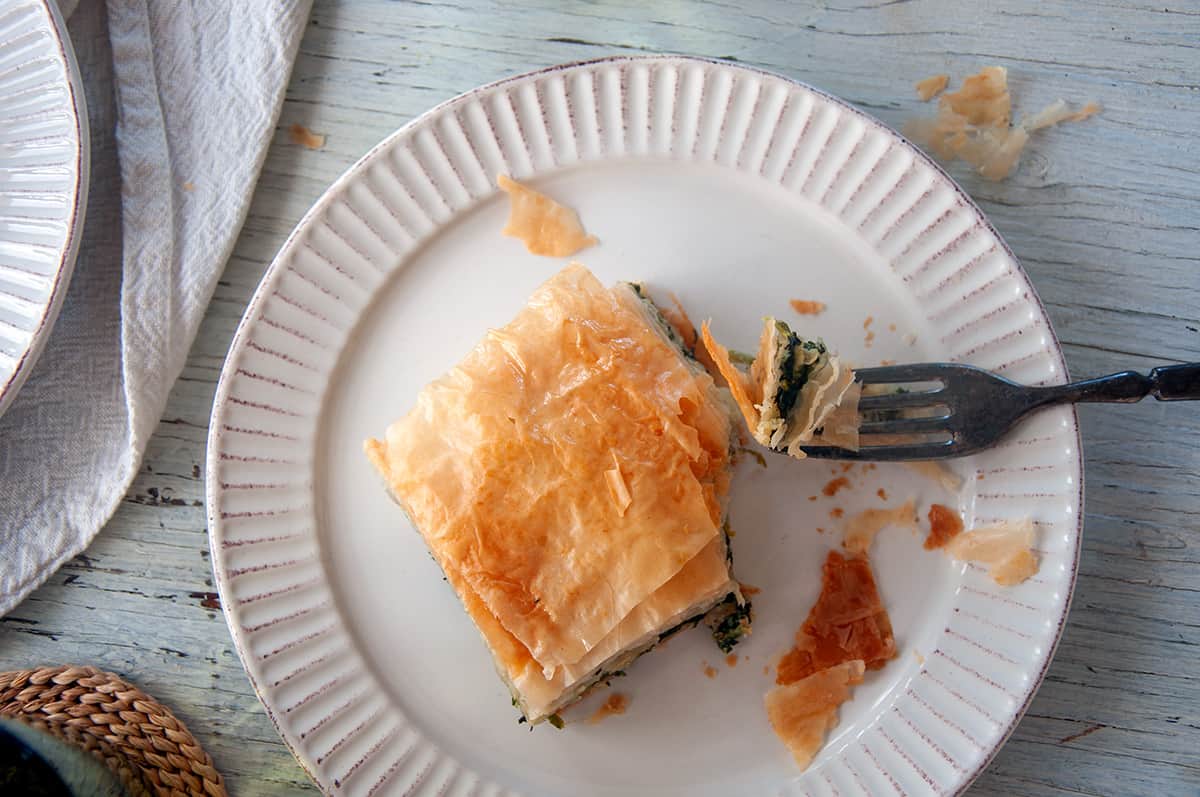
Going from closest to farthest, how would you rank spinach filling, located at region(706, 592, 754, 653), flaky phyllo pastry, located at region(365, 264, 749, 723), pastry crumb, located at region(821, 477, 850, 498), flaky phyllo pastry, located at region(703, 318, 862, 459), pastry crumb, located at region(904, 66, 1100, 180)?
flaky phyllo pastry, located at region(365, 264, 749, 723)
flaky phyllo pastry, located at region(703, 318, 862, 459)
spinach filling, located at region(706, 592, 754, 653)
pastry crumb, located at region(821, 477, 850, 498)
pastry crumb, located at region(904, 66, 1100, 180)

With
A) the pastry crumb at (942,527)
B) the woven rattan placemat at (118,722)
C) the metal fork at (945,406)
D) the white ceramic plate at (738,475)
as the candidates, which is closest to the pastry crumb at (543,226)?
the white ceramic plate at (738,475)

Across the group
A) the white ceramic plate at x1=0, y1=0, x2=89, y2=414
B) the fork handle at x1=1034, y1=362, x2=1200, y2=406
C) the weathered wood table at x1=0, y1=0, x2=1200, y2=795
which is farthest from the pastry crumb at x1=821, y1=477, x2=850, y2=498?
Answer: the white ceramic plate at x1=0, y1=0, x2=89, y2=414

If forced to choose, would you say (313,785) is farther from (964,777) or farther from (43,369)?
(964,777)

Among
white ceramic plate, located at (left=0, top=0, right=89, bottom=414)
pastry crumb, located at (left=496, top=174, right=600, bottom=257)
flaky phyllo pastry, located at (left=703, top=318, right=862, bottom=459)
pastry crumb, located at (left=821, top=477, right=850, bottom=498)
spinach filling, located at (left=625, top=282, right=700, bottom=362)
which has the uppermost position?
white ceramic plate, located at (left=0, top=0, right=89, bottom=414)

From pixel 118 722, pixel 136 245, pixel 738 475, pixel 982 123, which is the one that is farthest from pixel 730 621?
pixel 136 245

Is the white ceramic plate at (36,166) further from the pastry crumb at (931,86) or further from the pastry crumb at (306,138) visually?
the pastry crumb at (931,86)

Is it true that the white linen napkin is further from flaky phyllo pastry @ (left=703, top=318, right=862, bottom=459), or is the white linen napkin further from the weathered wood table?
flaky phyllo pastry @ (left=703, top=318, right=862, bottom=459)
